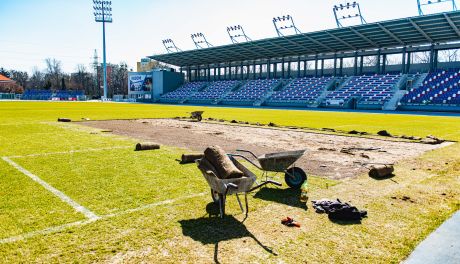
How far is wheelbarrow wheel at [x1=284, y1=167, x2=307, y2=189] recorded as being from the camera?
6.86 meters

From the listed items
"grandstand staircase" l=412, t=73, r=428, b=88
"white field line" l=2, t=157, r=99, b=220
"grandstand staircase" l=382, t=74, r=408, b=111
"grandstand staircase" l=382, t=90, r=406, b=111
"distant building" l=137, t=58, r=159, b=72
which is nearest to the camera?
"white field line" l=2, t=157, r=99, b=220

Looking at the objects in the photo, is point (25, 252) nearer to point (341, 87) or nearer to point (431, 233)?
point (431, 233)

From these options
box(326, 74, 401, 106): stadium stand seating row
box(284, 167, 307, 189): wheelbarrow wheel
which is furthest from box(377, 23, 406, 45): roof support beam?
box(284, 167, 307, 189): wheelbarrow wheel

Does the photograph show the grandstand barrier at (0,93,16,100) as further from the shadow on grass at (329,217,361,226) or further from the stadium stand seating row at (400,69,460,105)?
the shadow on grass at (329,217,361,226)

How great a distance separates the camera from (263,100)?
6319cm

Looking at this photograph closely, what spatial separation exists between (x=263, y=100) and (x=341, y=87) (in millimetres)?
13954

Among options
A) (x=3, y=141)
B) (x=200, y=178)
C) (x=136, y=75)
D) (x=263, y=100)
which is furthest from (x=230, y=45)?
(x=200, y=178)

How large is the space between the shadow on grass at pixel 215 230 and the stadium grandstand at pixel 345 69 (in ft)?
148

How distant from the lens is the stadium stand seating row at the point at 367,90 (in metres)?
50.0

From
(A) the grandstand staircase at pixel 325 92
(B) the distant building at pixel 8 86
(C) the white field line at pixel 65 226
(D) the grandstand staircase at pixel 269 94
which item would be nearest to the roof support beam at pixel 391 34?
(A) the grandstand staircase at pixel 325 92

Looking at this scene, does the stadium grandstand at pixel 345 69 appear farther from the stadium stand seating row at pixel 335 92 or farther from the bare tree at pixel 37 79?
the bare tree at pixel 37 79

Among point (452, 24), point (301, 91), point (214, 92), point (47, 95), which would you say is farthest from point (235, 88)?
point (47, 95)

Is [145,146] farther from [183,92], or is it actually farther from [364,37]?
[183,92]

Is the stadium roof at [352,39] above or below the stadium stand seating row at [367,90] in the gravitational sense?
above
